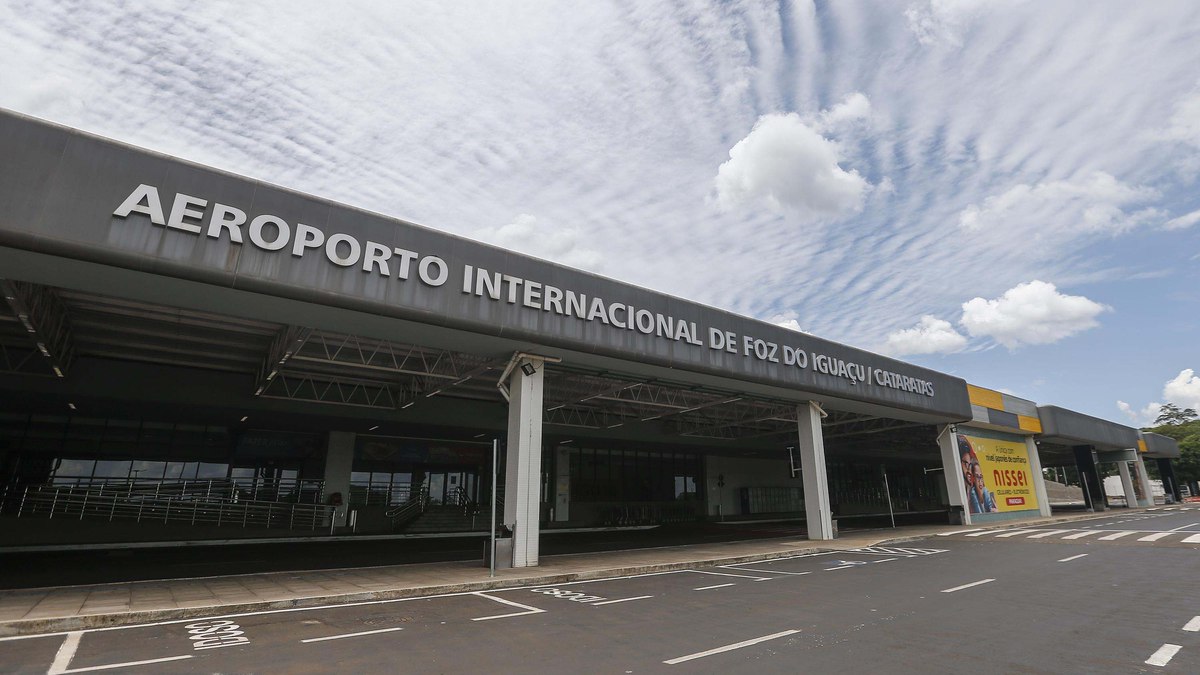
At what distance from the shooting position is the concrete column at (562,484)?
36.3 m

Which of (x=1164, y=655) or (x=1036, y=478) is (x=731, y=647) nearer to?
(x=1164, y=655)

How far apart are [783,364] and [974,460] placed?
21324mm

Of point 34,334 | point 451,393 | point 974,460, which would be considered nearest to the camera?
point 34,334

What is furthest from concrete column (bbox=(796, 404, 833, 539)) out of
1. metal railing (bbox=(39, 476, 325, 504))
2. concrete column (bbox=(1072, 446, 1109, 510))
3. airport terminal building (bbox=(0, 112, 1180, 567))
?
concrete column (bbox=(1072, 446, 1109, 510))

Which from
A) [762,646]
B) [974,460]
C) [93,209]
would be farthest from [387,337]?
[974,460]

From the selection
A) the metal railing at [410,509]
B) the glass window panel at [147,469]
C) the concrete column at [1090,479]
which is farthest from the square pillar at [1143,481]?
the glass window panel at [147,469]

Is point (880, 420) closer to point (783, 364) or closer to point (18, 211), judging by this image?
point (783, 364)

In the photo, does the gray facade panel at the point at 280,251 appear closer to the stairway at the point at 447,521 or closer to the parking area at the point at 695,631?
the parking area at the point at 695,631

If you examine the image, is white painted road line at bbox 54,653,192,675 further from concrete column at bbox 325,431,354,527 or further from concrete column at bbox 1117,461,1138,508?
concrete column at bbox 1117,461,1138,508

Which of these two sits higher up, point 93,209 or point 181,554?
point 93,209

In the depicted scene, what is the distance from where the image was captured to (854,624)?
8.82 m

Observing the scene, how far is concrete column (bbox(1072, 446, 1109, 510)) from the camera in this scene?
1940 inches

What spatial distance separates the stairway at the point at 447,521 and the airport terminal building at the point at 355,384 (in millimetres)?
139

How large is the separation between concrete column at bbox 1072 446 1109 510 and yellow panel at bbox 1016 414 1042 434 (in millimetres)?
13770
